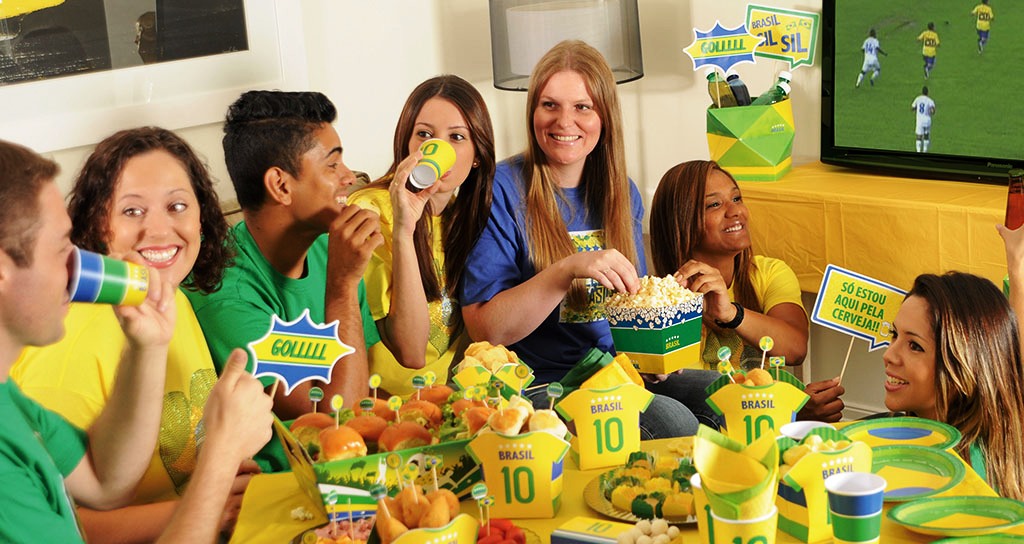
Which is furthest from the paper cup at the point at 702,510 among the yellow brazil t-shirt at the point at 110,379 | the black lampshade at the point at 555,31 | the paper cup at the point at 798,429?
the black lampshade at the point at 555,31

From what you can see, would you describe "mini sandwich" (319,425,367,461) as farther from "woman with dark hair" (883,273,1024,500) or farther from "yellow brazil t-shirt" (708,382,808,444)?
"woman with dark hair" (883,273,1024,500)

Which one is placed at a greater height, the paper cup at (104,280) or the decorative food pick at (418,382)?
the paper cup at (104,280)

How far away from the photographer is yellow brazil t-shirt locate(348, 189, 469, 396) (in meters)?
2.49

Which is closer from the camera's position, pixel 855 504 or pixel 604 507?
pixel 855 504

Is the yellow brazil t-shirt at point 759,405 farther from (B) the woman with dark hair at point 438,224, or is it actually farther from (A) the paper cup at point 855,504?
(B) the woman with dark hair at point 438,224

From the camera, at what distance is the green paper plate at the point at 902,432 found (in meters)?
1.66

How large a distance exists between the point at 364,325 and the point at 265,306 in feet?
1.00

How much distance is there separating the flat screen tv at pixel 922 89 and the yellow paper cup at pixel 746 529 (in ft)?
6.83

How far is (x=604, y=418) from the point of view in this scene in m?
1.65

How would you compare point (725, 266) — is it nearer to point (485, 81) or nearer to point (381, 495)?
point (485, 81)

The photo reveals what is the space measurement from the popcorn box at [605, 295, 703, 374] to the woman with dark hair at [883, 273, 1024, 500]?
1.28 ft

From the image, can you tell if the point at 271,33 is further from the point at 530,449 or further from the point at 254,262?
the point at 530,449

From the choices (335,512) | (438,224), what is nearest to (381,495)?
(335,512)

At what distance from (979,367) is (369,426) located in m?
1.04
